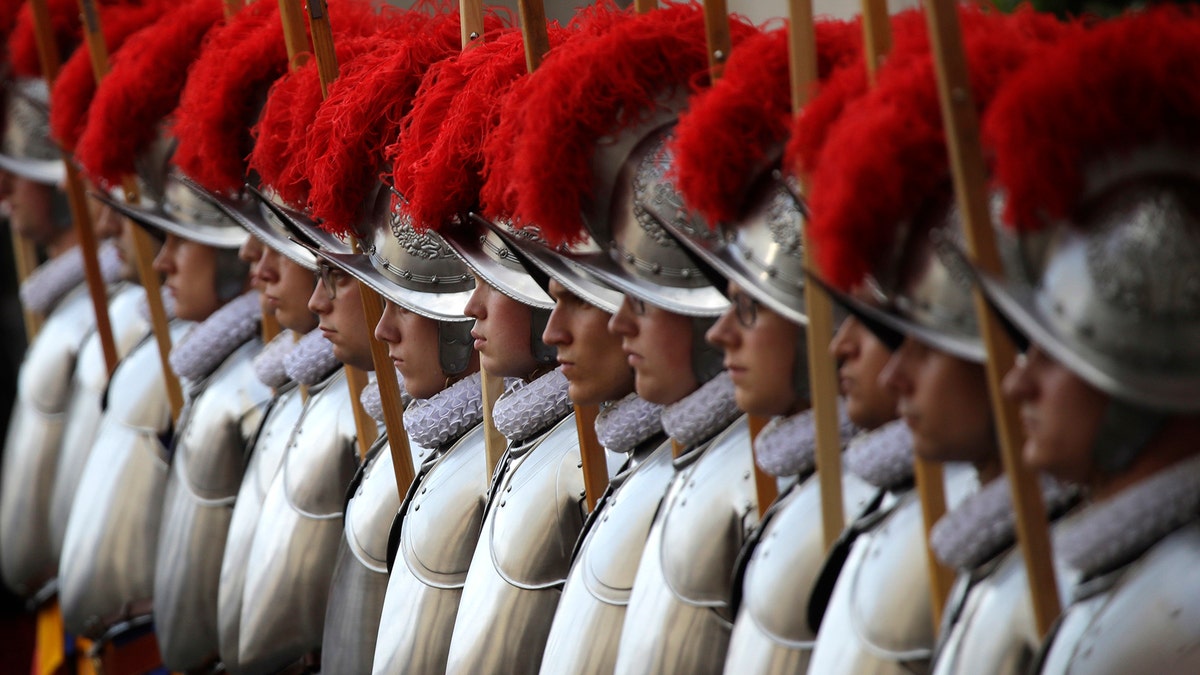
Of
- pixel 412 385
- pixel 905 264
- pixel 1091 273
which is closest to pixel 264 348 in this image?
pixel 412 385

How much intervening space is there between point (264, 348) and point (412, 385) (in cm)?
86

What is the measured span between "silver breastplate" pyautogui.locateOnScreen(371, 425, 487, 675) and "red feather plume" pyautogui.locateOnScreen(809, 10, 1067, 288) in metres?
1.27

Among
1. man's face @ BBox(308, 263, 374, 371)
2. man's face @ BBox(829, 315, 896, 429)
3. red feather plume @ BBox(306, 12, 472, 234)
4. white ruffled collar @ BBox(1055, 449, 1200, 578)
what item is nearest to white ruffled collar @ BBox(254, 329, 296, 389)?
man's face @ BBox(308, 263, 374, 371)

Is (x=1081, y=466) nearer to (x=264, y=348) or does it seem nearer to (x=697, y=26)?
(x=697, y=26)

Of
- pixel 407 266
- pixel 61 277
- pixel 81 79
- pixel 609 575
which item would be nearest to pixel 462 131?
pixel 407 266

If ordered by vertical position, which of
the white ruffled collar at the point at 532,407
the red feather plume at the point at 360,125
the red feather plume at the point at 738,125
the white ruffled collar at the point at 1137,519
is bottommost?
the white ruffled collar at the point at 532,407

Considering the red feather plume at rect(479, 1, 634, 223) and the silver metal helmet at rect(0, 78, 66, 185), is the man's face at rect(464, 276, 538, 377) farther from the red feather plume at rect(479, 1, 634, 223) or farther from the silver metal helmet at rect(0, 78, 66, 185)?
the silver metal helmet at rect(0, 78, 66, 185)

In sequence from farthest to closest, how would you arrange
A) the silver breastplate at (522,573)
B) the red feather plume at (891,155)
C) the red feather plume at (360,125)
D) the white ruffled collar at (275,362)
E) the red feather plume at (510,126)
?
1. the white ruffled collar at (275,362)
2. the red feather plume at (360,125)
3. the silver breastplate at (522,573)
4. the red feather plume at (510,126)
5. the red feather plume at (891,155)

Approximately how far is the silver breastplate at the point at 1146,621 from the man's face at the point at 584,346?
3.09 feet

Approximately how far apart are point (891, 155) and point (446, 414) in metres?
1.37

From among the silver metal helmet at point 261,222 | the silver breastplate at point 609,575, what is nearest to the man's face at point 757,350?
the silver breastplate at point 609,575

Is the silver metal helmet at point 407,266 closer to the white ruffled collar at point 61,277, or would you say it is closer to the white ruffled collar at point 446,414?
the white ruffled collar at point 446,414

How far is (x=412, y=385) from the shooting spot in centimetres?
275

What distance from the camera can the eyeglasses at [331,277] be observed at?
9.39ft
